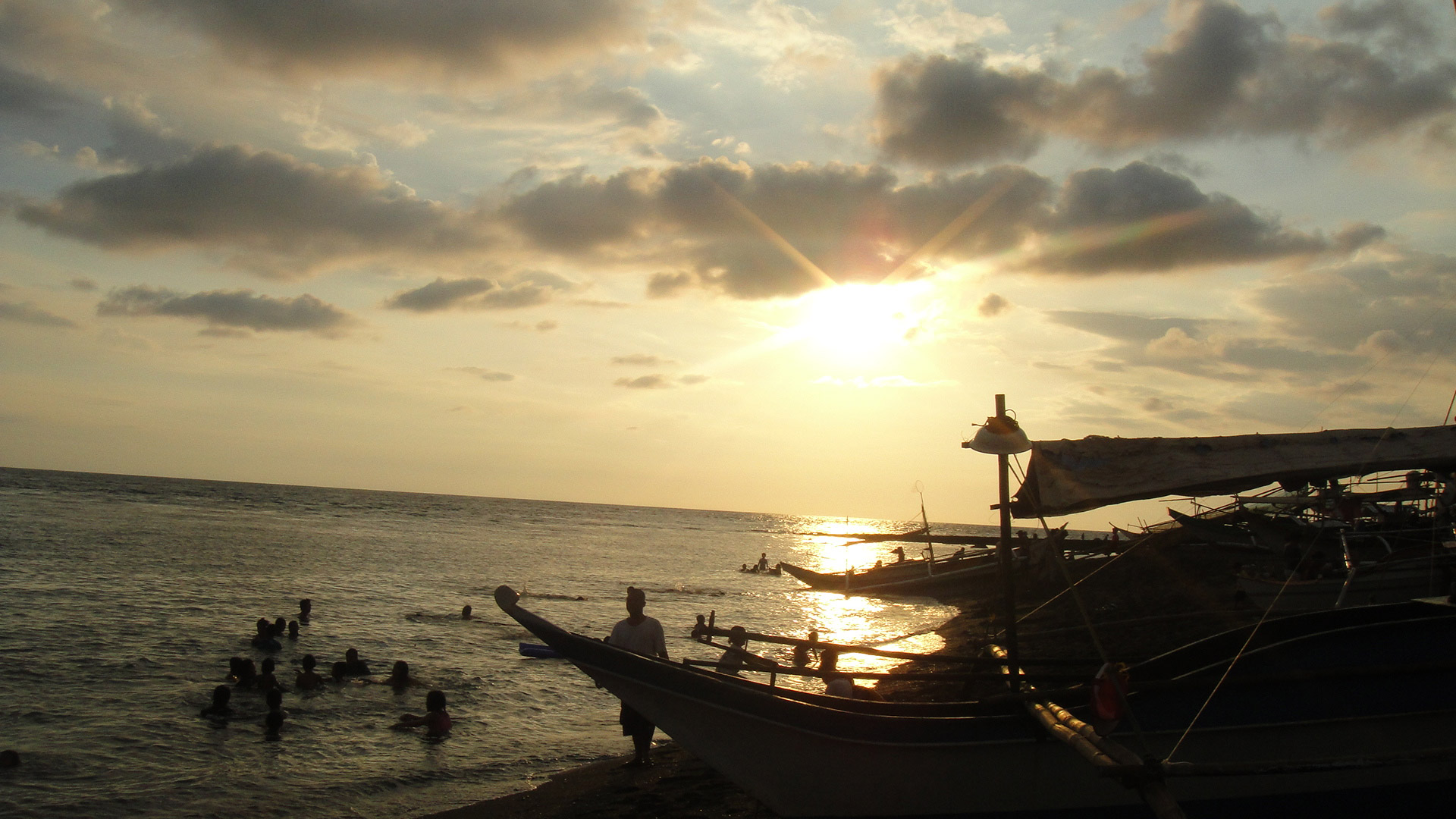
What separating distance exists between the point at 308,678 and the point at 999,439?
15.2m

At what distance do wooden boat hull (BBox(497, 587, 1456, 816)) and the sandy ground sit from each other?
6.82 feet

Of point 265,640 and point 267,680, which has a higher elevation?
point 267,680

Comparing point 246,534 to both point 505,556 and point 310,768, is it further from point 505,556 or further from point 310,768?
point 310,768

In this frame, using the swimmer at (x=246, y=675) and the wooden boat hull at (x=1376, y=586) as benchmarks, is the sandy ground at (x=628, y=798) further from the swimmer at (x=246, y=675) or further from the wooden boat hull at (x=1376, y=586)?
the wooden boat hull at (x=1376, y=586)

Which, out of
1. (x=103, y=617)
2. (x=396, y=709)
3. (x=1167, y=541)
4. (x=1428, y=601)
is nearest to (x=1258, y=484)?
(x=1428, y=601)

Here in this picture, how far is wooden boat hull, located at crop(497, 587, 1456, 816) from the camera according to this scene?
23.3 ft

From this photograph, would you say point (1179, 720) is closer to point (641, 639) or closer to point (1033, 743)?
point (1033, 743)

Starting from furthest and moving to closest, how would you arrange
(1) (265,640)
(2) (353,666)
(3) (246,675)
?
1. (1) (265,640)
2. (2) (353,666)
3. (3) (246,675)

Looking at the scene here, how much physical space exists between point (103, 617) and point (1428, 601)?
101ft

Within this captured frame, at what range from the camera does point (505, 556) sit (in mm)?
60406

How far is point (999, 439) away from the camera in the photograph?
8.42 m

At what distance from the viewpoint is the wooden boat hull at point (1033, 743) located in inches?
280

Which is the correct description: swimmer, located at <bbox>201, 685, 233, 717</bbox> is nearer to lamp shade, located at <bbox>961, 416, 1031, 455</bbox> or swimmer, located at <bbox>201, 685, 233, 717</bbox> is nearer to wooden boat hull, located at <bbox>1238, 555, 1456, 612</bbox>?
lamp shade, located at <bbox>961, 416, 1031, 455</bbox>

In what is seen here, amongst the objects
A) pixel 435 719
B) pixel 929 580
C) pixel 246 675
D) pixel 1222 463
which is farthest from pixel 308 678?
pixel 929 580
